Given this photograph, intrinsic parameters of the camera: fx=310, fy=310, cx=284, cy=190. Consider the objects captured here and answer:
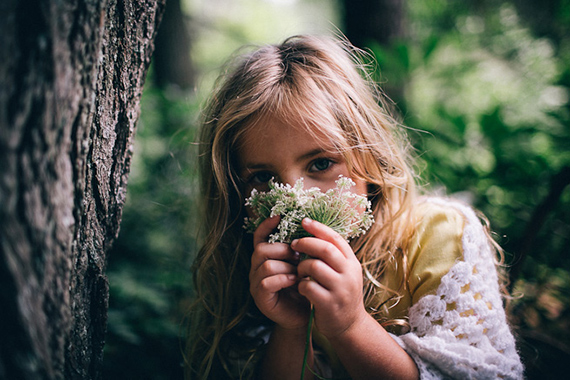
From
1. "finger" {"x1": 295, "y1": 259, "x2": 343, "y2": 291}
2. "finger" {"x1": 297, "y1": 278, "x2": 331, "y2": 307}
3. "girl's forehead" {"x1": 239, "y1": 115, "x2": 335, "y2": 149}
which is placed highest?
"girl's forehead" {"x1": 239, "y1": 115, "x2": 335, "y2": 149}

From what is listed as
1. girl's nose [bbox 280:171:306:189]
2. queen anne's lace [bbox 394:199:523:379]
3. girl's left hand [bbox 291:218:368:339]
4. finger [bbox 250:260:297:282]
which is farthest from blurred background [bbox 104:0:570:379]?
girl's left hand [bbox 291:218:368:339]

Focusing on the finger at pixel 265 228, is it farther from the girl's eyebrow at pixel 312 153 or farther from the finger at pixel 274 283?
the girl's eyebrow at pixel 312 153

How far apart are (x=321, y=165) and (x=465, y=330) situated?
890 mm

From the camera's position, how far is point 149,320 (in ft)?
8.03

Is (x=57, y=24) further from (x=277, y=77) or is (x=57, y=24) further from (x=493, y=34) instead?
(x=493, y=34)

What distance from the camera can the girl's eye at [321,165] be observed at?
1423 mm

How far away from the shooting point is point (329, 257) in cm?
109

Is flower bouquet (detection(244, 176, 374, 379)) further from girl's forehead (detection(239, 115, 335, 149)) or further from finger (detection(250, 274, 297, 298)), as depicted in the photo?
girl's forehead (detection(239, 115, 335, 149))

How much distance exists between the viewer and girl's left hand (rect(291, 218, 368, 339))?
1081 mm

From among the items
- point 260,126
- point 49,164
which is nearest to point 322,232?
point 260,126

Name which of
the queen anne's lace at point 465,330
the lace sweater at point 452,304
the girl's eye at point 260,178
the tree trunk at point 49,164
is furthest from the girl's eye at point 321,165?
the tree trunk at point 49,164

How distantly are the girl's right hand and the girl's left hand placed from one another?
0.27ft


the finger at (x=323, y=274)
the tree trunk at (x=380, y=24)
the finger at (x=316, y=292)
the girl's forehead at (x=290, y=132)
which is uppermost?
the tree trunk at (x=380, y=24)

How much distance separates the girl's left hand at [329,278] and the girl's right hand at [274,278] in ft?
0.27
